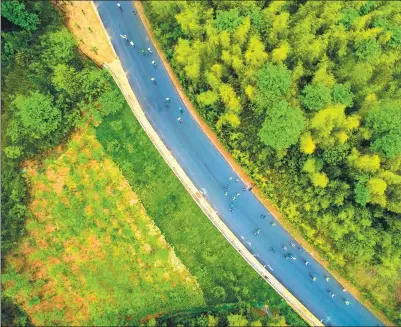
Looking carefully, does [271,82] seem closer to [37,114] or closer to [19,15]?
[37,114]

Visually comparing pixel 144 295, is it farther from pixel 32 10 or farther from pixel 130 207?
pixel 32 10

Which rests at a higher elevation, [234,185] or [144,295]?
[234,185]

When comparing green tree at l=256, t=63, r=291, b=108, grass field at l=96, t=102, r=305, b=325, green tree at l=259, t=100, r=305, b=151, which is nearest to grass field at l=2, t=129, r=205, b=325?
grass field at l=96, t=102, r=305, b=325

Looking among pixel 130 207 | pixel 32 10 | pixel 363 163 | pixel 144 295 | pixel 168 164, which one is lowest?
pixel 144 295

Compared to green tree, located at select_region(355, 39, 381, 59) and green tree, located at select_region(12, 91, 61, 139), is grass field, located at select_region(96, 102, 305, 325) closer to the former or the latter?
green tree, located at select_region(12, 91, 61, 139)

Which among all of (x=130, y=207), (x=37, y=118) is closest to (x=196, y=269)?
(x=130, y=207)

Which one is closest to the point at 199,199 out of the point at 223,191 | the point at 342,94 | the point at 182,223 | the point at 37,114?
the point at 223,191
